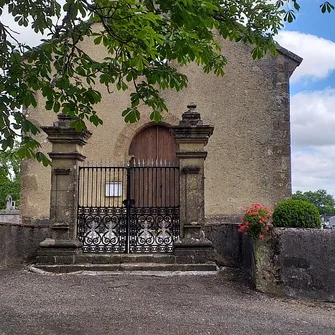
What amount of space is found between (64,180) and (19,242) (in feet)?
5.63

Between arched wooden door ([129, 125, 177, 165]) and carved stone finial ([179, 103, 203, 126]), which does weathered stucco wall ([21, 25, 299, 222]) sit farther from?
carved stone finial ([179, 103, 203, 126])

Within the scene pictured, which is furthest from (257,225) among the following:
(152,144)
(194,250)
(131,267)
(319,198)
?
(319,198)

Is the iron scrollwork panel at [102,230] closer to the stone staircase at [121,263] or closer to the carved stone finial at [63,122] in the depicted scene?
the stone staircase at [121,263]

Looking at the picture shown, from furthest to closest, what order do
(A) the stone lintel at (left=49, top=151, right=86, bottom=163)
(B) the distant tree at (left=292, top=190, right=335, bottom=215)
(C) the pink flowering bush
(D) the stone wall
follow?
(B) the distant tree at (left=292, top=190, right=335, bottom=215)
(D) the stone wall
(A) the stone lintel at (left=49, top=151, right=86, bottom=163)
(C) the pink flowering bush

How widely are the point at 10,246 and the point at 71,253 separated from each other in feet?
4.65

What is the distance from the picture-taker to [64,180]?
8.03 metres

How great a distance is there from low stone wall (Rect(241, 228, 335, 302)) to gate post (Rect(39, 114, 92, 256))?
3.55 m

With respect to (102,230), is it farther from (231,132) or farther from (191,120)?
(231,132)

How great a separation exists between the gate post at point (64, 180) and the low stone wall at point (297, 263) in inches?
140

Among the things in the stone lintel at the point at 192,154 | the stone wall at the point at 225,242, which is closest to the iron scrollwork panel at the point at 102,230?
the stone lintel at the point at 192,154

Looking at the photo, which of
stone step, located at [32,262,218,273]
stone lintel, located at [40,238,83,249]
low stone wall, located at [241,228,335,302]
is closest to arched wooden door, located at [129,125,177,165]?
stone lintel, located at [40,238,83,249]

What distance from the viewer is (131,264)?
7.49 m

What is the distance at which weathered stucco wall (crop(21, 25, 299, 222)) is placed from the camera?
11.9 m

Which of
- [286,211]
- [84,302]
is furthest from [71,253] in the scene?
[286,211]
